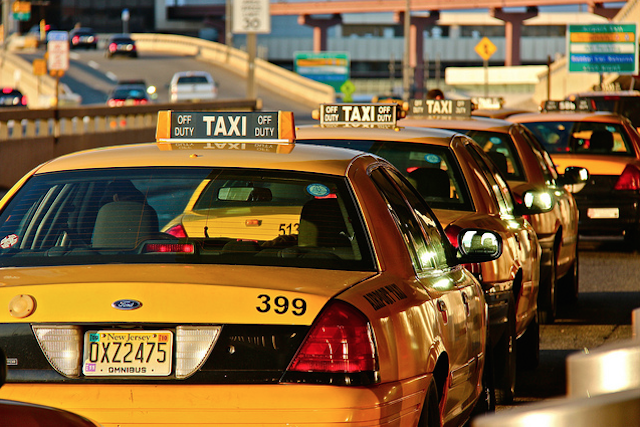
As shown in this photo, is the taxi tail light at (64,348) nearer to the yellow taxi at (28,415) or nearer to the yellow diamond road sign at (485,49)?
the yellow taxi at (28,415)

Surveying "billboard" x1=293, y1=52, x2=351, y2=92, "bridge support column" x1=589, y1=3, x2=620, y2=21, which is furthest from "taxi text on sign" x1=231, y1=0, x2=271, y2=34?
"bridge support column" x1=589, y1=3, x2=620, y2=21

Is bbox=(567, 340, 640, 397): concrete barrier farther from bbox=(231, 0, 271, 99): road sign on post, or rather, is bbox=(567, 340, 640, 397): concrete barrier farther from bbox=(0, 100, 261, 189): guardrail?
bbox=(231, 0, 271, 99): road sign on post

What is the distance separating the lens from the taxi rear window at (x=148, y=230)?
4.26 m

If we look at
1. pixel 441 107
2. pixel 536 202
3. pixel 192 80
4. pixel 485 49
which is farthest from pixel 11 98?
pixel 536 202

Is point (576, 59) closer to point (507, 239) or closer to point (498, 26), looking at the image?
point (507, 239)

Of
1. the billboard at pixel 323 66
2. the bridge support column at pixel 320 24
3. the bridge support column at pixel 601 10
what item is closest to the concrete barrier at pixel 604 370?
the bridge support column at pixel 601 10

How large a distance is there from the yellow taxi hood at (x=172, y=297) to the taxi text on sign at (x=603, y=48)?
158 ft

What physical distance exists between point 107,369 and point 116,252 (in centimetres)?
79

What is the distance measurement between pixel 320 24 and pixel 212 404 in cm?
10978

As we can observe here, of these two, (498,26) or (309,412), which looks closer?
(309,412)

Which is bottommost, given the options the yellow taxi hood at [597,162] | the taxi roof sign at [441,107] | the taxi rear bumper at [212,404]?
the yellow taxi hood at [597,162]

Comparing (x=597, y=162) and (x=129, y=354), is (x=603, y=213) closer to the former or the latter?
(x=597, y=162)

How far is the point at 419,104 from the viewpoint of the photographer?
13.0m

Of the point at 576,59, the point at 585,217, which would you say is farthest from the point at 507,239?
the point at 576,59
